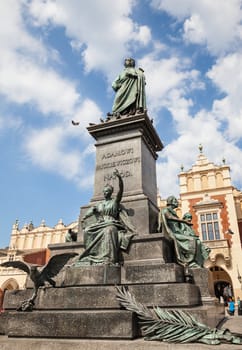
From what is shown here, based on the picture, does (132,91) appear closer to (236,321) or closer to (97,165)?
(97,165)

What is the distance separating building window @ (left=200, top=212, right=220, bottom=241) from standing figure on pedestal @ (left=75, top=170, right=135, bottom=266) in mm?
21695

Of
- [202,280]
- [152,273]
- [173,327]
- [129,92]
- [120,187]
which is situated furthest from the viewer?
[129,92]

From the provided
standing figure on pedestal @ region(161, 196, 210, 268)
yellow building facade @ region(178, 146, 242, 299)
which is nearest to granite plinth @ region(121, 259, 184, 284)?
standing figure on pedestal @ region(161, 196, 210, 268)

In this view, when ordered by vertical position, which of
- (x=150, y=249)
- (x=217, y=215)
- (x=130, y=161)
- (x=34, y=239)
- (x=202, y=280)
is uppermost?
(x=34, y=239)

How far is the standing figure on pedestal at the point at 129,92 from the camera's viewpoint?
9.35 meters

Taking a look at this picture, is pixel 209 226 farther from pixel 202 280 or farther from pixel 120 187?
pixel 202 280

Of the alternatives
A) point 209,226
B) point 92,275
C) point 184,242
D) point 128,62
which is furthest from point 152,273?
point 209,226

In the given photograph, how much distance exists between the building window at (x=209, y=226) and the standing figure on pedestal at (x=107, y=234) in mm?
21695

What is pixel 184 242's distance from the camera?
6180 millimetres

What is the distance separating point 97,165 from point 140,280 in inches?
154

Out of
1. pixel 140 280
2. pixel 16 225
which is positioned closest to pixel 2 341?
pixel 140 280

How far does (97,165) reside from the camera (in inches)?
324

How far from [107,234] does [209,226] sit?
74.9 ft

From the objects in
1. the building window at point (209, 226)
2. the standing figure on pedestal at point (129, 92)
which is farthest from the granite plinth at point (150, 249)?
the building window at point (209, 226)
